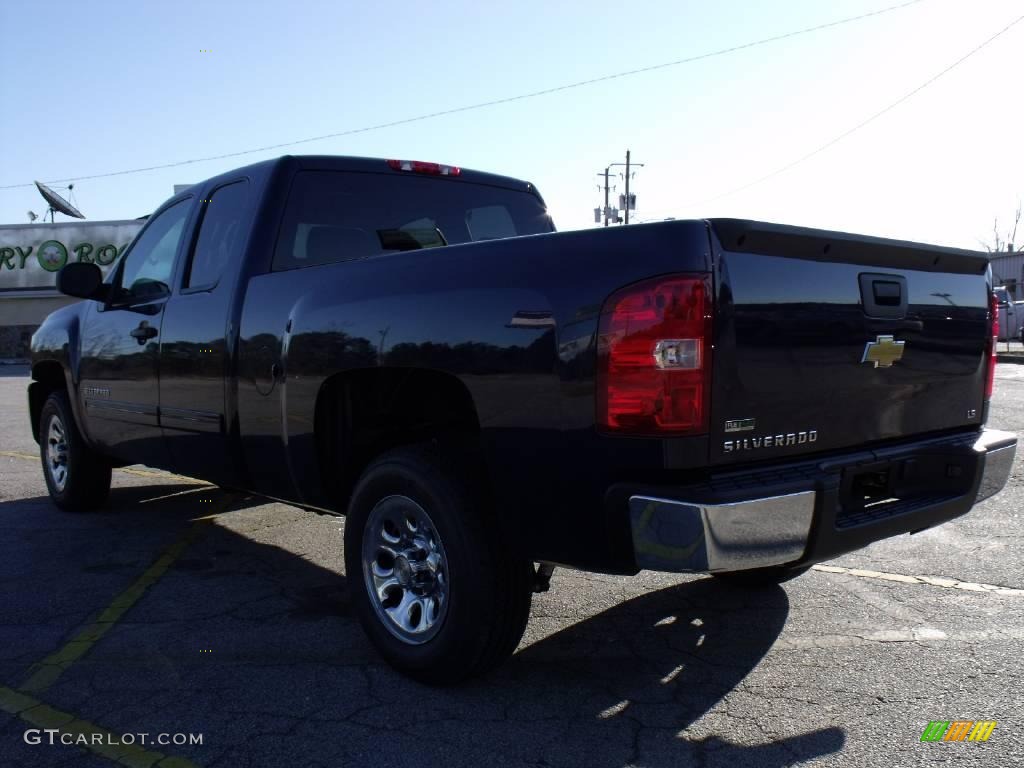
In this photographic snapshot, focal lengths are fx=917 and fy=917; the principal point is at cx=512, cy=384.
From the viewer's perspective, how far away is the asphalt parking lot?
2811 millimetres

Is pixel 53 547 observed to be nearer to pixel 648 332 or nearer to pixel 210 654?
pixel 210 654

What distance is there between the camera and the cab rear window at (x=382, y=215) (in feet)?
14.0

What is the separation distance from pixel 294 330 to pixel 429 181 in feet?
4.97

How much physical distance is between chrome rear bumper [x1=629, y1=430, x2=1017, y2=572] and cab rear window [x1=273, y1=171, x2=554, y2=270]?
7.63ft

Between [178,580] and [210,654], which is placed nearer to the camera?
[210,654]

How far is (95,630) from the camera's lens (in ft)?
12.8

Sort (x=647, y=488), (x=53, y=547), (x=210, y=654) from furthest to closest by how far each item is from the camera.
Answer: (x=53, y=547) < (x=210, y=654) < (x=647, y=488)

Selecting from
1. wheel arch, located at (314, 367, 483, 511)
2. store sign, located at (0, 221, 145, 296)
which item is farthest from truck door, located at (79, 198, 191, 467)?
store sign, located at (0, 221, 145, 296)

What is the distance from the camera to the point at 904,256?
10.5ft

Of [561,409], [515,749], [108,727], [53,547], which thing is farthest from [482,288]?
[53,547]

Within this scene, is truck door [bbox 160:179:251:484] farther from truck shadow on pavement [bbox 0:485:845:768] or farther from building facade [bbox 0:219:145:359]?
building facade [bbox 0:219:145:359]

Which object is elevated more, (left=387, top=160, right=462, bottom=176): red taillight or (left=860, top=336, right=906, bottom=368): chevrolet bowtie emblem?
(left=387, top=160, right=462, bottom=176): red taillight

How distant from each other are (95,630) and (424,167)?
2.70m

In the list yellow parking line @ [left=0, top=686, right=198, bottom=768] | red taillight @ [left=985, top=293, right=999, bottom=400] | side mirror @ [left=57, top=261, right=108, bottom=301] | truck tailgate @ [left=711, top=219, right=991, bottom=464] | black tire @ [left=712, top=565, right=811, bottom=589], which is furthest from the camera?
side mirror @ [left=57, top=261, right=108, bottom=301]
